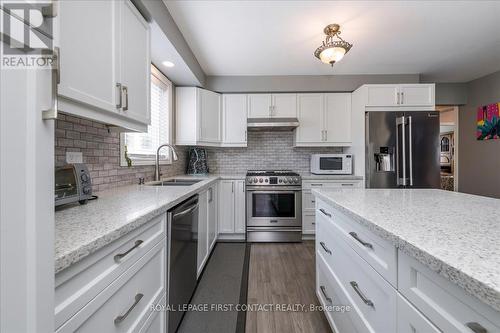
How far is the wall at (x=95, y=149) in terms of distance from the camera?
1234mm

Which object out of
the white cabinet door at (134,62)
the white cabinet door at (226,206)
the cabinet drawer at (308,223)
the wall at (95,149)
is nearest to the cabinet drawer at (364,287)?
the white cabinet door at (134,62)

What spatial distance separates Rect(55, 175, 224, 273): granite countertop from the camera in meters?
0.58

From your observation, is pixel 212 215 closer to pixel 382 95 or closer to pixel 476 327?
pixel 476 327

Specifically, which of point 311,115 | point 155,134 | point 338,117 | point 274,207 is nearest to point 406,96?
point 338,117

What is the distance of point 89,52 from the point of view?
1.00 metres

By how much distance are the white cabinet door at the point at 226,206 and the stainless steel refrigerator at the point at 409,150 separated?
6.73 feet

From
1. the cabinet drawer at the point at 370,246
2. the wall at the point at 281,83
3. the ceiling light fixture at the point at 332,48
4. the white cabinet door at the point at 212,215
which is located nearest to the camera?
the cabinet drawer at the point at 370,246

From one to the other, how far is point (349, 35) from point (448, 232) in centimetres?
227

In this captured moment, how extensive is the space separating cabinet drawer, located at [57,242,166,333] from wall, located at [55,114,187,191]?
2.46 ft

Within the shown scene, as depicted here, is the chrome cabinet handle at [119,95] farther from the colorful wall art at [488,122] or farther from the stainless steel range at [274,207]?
the colorful wall art at [488,122]

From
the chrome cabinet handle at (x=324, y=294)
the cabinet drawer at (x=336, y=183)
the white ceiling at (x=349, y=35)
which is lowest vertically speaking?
the chrome cabinet handle at (x=324, y=294)

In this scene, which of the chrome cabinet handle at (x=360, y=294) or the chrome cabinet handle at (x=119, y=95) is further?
the chrome cabinet handle at (x=119, y=95)

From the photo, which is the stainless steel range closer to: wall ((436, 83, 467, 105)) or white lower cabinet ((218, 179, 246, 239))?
white lower cabinet ((218, 179, 246, 239))

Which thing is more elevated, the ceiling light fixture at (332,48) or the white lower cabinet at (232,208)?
the ceiling light fixture at (332,48)
